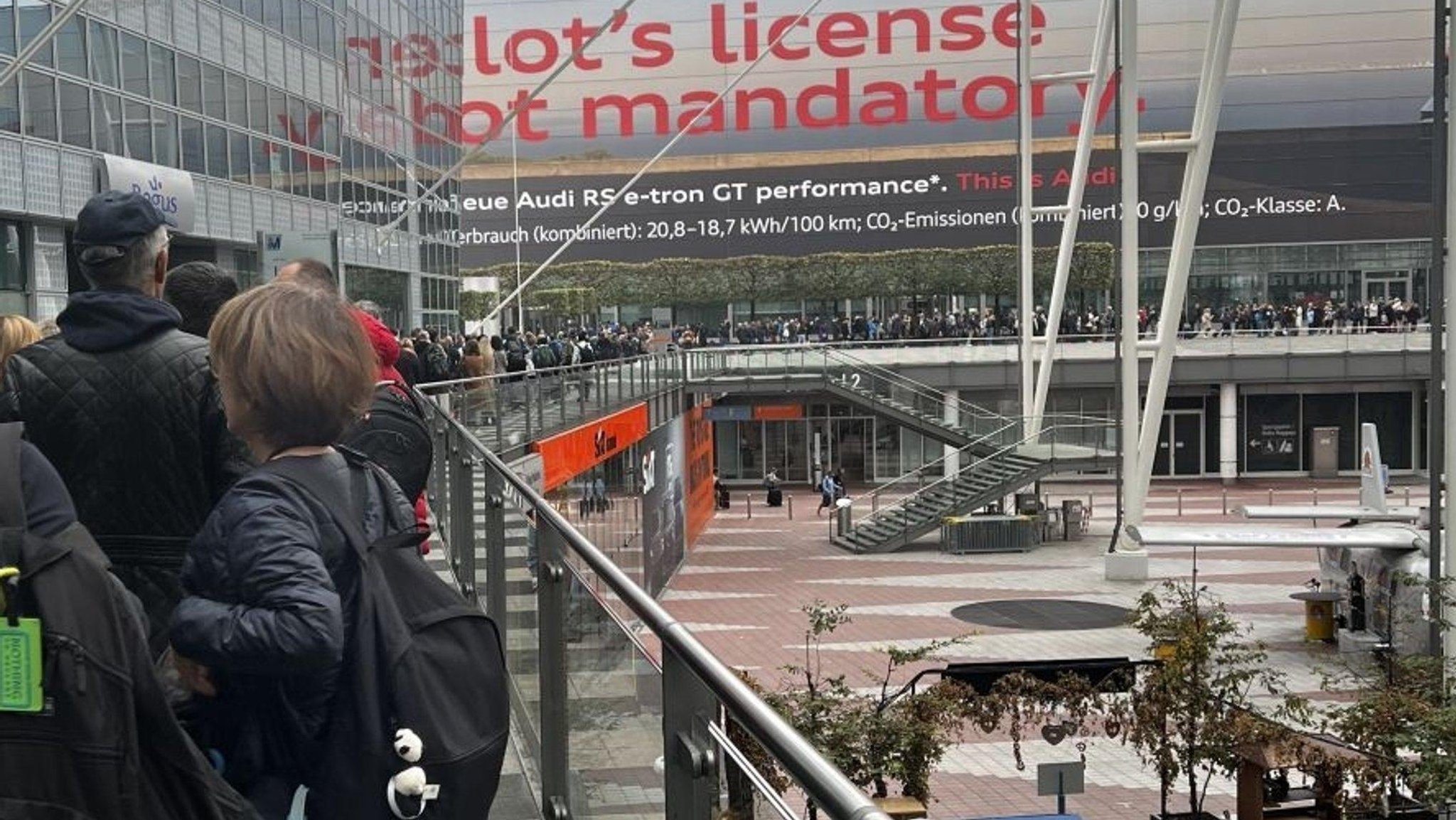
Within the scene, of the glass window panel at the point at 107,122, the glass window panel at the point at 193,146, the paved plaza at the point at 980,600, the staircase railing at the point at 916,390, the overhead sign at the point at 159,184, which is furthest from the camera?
the staircase railing at the point at 916,390

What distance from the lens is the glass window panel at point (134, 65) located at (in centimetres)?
2642

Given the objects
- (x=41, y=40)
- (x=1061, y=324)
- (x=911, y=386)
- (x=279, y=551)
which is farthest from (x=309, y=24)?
(x=279, y=551)

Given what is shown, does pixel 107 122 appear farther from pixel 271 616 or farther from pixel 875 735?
pixel 271 616

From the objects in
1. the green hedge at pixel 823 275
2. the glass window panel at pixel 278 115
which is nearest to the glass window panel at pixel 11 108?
the glass window panel at pixel 278 115

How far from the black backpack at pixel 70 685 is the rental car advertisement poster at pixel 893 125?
6934 cm

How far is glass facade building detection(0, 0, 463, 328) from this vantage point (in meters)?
23.6

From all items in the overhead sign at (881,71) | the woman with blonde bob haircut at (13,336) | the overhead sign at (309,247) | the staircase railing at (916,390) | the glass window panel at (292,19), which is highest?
the overhead sign at (881,71)

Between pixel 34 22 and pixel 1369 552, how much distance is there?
2209cm

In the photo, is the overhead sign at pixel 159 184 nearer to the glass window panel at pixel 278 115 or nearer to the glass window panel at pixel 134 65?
the glass window panel at pixel 134 65

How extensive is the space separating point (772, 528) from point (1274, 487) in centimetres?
1724

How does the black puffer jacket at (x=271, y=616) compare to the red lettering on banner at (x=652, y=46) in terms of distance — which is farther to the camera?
the red lettering on banner at (x=652, y=46)

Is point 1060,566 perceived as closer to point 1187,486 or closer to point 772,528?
point 772,528

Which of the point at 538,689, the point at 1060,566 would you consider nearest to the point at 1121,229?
the point at 1060,566

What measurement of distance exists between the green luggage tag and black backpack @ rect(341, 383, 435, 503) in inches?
82.7
